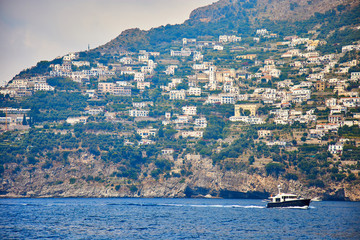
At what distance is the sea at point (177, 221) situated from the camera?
50406 mm

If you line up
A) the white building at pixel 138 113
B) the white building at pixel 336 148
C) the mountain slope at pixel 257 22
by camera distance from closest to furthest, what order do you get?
the white building at pixel 336 148
the white building at pixel 138 113
the mountain slope at pixel 257 22

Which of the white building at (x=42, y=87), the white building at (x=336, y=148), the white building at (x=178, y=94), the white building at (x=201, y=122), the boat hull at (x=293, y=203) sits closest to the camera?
the boat hull at (x=293, y=203)

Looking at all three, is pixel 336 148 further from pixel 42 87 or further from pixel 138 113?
pixel 42 87

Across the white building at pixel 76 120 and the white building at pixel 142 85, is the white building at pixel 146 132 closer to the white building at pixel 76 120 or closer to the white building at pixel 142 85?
the white building at pixel 76 120

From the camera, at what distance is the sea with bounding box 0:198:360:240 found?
50406 millimetres

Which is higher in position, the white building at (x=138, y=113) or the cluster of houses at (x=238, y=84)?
the cluster of houses at (x=238, y=84)

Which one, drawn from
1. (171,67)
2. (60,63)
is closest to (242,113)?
(171,67)

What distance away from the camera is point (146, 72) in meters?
160

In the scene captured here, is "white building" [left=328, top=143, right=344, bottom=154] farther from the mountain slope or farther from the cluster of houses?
the mountain slope

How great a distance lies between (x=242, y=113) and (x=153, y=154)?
22313mm

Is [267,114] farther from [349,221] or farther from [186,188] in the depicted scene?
[349,221]

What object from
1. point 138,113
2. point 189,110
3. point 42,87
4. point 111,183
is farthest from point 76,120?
point 111,183

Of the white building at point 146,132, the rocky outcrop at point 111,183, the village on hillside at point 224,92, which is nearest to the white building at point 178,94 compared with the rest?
the village on hillside at point 224,92

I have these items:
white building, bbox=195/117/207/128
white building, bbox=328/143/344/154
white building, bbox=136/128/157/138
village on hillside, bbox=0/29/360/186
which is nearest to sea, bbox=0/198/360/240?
white building, bbox=328/143/344/154
